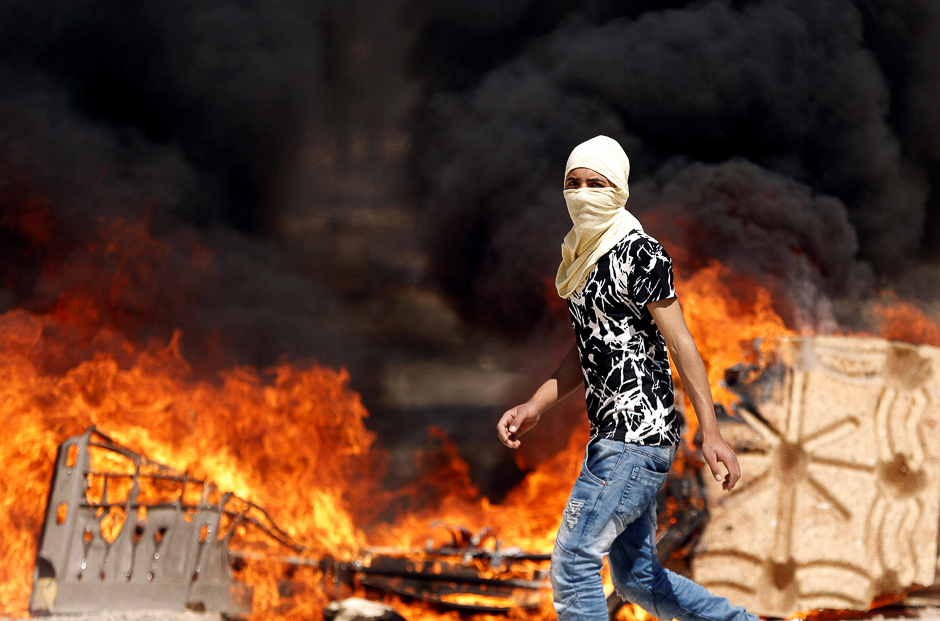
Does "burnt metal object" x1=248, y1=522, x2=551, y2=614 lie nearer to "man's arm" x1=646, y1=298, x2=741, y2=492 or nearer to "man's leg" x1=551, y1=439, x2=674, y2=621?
"man's leg" x1=551, y1=439, x2=674, y2=621

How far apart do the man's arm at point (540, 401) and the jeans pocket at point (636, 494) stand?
38cm

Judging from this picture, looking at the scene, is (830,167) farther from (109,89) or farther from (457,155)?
(109,89)

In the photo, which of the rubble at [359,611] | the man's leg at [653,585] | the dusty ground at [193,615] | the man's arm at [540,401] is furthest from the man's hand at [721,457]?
the dusty ground at [193,615]

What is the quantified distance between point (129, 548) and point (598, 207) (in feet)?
11.1

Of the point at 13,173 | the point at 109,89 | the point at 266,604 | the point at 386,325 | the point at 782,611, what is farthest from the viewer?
the point at 386,325

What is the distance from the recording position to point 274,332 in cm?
733

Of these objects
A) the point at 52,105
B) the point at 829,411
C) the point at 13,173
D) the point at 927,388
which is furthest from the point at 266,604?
the point at 52,105

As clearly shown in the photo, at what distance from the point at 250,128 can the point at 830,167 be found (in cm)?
590

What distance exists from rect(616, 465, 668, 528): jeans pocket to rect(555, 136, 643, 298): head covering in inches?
21.6

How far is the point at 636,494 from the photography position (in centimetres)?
196

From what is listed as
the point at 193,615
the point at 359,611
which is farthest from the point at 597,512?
the point at 193,615

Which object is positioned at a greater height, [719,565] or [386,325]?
[386,325]

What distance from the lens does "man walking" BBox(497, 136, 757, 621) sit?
1957 mm

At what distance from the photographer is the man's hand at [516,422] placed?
223cm
